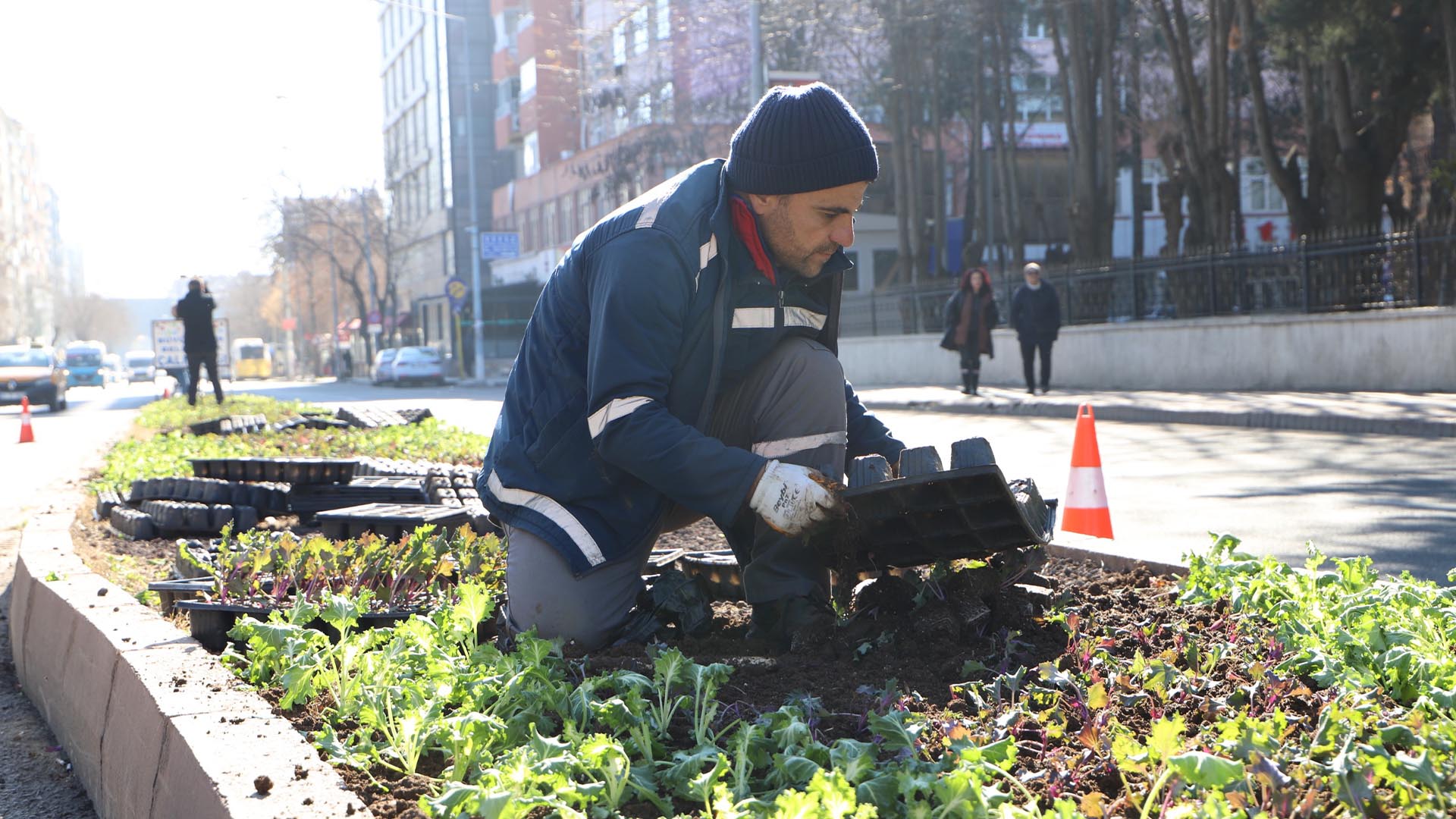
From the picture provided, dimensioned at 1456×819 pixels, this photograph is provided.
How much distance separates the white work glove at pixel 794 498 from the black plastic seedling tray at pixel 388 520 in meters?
2.04

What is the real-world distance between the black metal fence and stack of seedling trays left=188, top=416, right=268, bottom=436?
13.5m

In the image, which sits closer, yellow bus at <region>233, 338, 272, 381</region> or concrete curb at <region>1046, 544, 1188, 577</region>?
concrete curb at <region>1046, 544, 1188, 577</region>

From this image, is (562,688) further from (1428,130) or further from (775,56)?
(1428,130)

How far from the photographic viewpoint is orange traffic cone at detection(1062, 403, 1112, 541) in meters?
6.66

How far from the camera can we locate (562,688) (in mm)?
2516

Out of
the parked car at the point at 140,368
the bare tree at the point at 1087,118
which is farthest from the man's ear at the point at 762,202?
the parked car at the point at 140,368

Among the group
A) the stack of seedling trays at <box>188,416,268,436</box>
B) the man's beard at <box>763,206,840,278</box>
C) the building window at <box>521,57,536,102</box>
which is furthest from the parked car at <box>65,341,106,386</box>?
the man's beard at <box>763,206,840,278</box>

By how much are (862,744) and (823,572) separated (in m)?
1.50

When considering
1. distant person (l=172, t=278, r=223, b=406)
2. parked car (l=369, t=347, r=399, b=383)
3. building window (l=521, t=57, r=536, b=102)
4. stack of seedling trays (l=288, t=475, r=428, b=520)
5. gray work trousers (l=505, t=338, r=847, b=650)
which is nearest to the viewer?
gray work trousers (l=505, t=338, r=847, b=650)

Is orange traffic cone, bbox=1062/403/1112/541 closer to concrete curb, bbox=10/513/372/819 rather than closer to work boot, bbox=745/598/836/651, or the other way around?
work boot, bbox=745/598/836/651

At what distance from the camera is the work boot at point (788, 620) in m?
3.27

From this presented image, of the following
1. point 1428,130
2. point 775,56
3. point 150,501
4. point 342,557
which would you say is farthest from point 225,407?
point 1428,130

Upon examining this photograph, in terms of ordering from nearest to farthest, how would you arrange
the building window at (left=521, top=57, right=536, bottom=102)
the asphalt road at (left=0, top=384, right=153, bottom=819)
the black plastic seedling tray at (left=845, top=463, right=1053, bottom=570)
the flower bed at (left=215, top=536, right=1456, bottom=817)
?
1. the flower bed at (left=215, top=536, right=1456, bottom=817)
2. the black plastic seedling tray at (left=845, top=463, right=1053, bottom=570)
3. the asphalt road at (left=0, top=384, right=153, bottom=819)
4. the building window at (left=521, top=57, right=536, bottom=102)

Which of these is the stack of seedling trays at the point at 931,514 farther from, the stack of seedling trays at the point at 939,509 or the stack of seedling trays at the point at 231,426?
the stack of seedling trays at the point at 231,426
